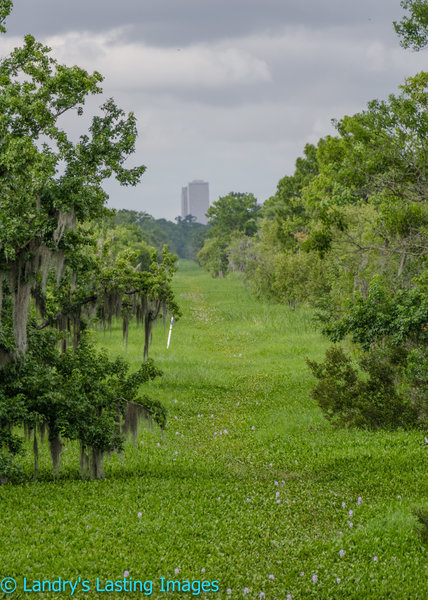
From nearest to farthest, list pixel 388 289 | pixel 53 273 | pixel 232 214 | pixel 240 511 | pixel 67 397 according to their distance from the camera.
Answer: pixel 240 511
pixel 67 397
pixel 53 273
pixel 388 289
pixel 232 214

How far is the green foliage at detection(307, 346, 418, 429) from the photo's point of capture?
1542cm

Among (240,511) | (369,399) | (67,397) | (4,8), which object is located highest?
(4,8)

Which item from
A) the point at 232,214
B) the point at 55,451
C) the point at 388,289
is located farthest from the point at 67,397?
the point at 232,214

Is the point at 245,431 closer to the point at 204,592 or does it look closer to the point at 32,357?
the point at 32,357

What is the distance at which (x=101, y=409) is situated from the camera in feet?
40.4

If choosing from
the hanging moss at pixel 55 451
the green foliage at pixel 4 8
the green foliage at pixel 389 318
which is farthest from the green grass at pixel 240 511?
the green foliage at pixel 4 8

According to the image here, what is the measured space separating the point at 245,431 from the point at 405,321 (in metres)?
4.94

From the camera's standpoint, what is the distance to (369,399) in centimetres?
1562

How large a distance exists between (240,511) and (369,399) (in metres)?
6.36

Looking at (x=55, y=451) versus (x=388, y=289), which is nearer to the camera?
(x=55, y=451)

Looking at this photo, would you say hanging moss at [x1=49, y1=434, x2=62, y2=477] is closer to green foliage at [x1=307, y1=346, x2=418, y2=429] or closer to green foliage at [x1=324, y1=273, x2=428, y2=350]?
green foliage at [x1=307, y1=346, x2=418, y2=429]

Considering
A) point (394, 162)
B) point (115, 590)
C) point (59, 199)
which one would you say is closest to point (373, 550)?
point (115, 590)

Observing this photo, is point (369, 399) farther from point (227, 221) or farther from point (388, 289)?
point (227, 221)

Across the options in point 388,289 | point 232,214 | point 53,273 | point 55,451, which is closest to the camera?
point 55,451
